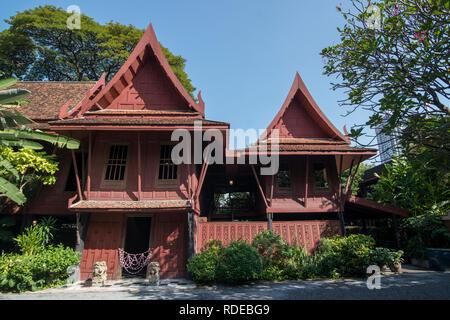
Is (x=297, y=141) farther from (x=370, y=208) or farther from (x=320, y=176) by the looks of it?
(x=370, y=208)

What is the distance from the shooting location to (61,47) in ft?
71.5

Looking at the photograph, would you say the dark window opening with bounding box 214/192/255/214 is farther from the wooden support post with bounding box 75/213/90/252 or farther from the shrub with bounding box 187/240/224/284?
the wooden support post with bounding box 75/213/90/252

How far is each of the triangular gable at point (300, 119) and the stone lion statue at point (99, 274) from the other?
8.56 meters

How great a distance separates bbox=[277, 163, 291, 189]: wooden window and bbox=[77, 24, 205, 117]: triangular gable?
459cm

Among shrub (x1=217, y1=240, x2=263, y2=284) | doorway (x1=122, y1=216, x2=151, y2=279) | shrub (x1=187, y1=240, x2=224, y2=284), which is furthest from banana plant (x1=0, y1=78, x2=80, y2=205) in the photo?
shrub (x1=217, y1=240, x2=263, y2=284)

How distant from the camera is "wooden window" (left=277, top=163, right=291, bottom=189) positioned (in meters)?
11.2

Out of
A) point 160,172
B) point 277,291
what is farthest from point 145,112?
point 277,291

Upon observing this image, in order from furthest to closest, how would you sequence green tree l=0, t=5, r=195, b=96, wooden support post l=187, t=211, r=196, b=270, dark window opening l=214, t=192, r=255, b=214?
green tree l=0, t=5, r=195, b=96 < dark window opening l=214, t=192, r=255, b=214 < wooden support post l=187, t=211, r=196, b=270

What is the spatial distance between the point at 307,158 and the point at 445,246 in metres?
7.04

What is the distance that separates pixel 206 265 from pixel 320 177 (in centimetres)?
681

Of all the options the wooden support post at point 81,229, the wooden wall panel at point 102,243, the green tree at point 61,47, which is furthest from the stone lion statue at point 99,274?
the green tree at point 61,47

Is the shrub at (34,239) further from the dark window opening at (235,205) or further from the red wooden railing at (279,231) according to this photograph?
the dark window opening at (235,205)

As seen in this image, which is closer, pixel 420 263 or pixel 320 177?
pixel 420 263

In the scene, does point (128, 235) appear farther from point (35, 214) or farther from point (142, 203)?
point (142, 203)
